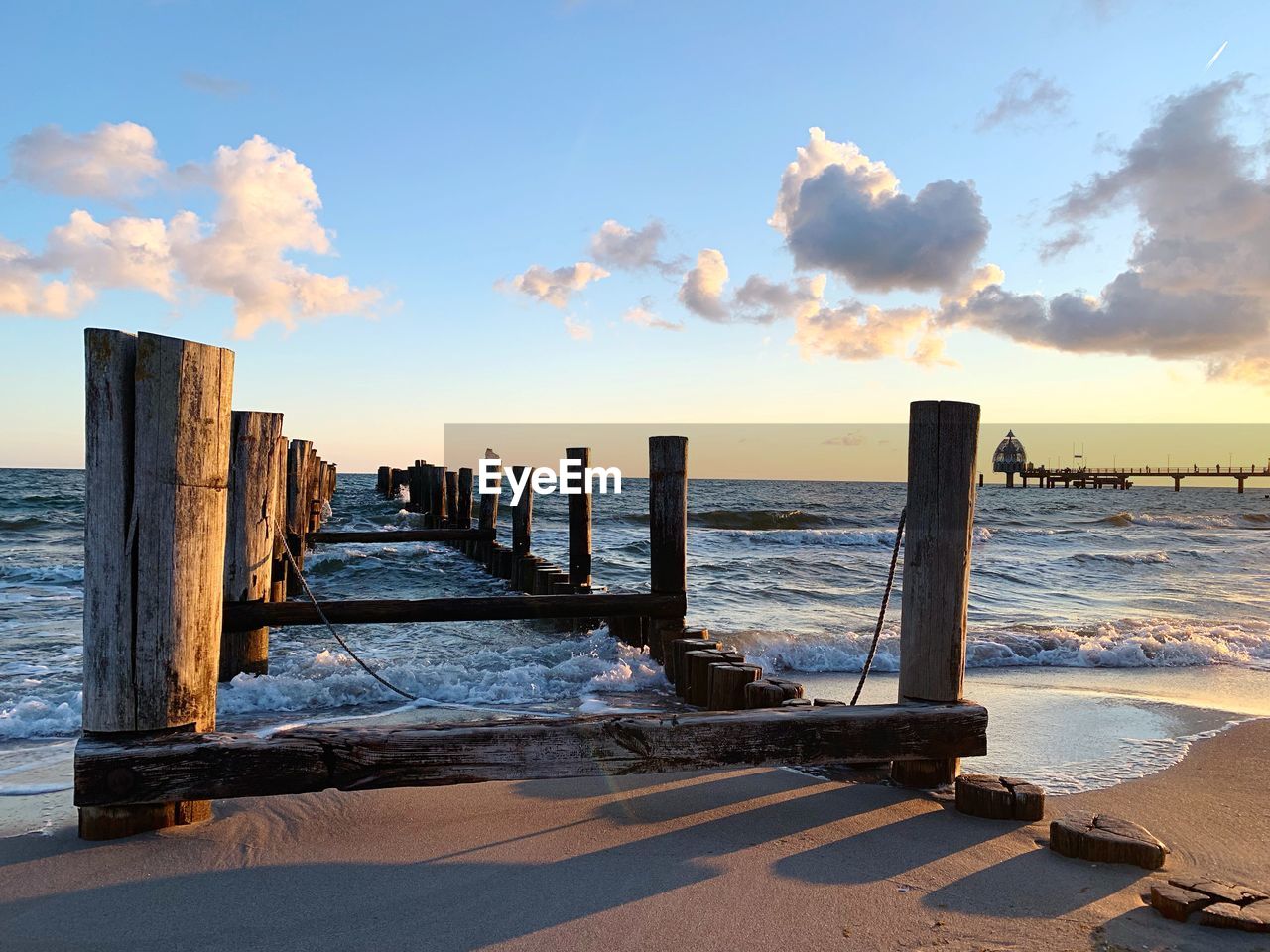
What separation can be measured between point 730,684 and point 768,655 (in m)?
3.34

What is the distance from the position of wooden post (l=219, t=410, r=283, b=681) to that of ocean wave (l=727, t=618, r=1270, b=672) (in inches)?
175

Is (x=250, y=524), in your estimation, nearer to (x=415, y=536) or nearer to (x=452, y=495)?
(x=415, y=536)

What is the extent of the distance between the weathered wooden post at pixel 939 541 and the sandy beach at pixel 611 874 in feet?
1.91

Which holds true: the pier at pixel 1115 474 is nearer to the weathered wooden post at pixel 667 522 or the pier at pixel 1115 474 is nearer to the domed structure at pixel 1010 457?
the domed structure at pixel 1010 457

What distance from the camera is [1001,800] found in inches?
147

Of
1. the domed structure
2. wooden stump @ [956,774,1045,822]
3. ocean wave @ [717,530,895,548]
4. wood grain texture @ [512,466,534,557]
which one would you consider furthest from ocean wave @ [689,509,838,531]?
the domed structure

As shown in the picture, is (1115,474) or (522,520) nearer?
(522,520)

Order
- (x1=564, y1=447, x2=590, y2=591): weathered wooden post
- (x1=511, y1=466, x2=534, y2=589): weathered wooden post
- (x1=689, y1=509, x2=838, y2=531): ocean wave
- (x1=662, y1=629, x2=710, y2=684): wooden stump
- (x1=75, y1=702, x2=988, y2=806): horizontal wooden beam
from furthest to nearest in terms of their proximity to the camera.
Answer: (x1=689, y1=509, x2=838, y2=531): ocean wave
(x1=511, y1=466, x2=534, y2=589): weathered wooden post
(x1=564, y1=447, x2=590, y2=591): weathered wooden post
(x1=662, y1=629, x2=710, y2=684): wooden stump
(x1=75, y1=702, x2=988, y2=806): horizontal wooden beam

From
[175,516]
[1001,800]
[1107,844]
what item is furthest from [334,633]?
[1107,844]

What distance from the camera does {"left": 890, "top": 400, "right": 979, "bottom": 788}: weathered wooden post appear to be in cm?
403

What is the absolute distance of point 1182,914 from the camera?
2.79 m

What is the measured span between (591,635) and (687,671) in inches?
99.1

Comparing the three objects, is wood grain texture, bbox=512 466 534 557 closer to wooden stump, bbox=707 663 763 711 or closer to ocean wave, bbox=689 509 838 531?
wooden stump, bbox=707 663 763 711

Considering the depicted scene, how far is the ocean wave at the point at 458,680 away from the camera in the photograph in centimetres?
651
